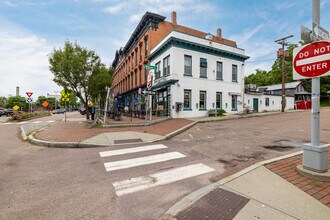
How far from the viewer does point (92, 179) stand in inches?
173

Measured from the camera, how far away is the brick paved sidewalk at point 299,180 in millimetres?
3271

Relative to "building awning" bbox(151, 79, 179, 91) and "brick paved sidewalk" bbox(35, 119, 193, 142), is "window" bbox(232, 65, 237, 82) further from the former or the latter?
"brick paved sidewalk" bbox(35, 119, 193, 142)

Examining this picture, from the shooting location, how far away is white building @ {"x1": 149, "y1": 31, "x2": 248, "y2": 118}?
18.4 meters

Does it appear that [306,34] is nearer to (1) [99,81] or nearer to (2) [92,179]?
(2) [92,179]

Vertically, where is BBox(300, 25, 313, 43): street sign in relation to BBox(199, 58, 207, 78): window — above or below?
A: below

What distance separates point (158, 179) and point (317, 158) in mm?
3484

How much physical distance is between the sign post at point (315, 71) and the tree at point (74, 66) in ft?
50.9

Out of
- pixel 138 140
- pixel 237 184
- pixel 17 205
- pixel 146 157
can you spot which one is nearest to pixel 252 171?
pixel 237 184

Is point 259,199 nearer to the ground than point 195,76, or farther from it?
nearer to the ground

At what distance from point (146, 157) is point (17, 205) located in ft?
11.4

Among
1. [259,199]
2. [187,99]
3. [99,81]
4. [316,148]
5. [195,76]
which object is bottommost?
[259,199]

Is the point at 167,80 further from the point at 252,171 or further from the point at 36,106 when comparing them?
the point at 36,106

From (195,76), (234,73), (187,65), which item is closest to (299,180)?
(195,76)

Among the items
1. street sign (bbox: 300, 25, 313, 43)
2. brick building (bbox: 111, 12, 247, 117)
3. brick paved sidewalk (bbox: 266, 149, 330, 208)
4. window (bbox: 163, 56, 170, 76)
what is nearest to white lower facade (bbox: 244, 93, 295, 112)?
brick building (bbox: 111, 12, 247, 117)
